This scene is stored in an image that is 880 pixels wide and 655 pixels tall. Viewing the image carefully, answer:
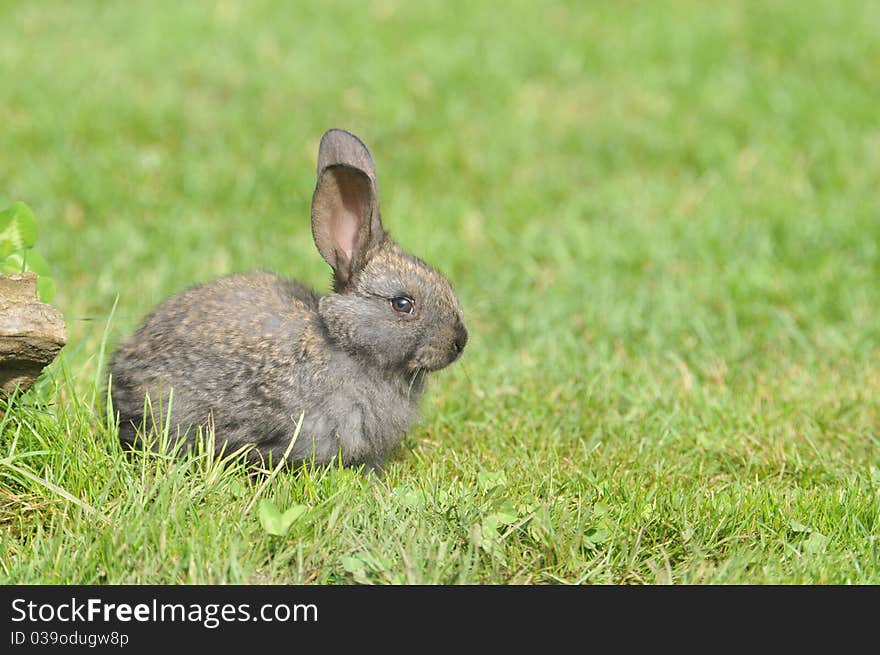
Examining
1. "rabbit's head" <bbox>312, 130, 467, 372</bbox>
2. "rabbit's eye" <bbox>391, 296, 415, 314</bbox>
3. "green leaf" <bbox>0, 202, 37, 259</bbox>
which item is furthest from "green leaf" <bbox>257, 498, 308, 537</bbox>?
"green leaf" <bbox>0, 202, 37, 259</bbox>

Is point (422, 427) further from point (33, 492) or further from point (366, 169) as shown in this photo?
point (33, 492)

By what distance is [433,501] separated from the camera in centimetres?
390

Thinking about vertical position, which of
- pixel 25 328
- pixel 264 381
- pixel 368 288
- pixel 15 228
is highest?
pixel 15 228

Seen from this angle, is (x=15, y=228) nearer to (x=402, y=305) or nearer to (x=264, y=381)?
(x=264, y=381)

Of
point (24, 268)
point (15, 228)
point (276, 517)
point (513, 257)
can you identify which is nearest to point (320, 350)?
point (276, 517)

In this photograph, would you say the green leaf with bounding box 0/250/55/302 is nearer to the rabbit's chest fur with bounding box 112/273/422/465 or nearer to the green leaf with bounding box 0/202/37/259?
the green leaf with bounding box 0/202/37/259

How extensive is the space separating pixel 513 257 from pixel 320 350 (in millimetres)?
3260

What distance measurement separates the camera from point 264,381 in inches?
169

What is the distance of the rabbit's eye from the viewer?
4469 mm

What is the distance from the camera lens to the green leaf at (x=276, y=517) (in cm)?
358

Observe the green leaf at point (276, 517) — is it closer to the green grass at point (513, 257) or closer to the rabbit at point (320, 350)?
the green grass at point (513, 257)

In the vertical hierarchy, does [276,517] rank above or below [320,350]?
below
